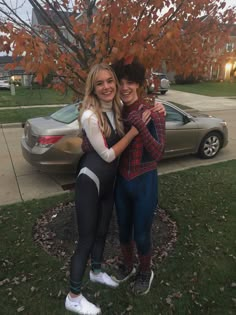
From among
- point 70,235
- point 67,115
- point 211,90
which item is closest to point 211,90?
point 211,90

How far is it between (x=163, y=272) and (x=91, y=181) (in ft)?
4.56

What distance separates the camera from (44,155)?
5.12m

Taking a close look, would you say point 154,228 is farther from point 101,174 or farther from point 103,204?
point 101,174

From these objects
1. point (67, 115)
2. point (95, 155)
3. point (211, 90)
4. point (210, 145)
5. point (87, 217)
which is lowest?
point (211, 90)

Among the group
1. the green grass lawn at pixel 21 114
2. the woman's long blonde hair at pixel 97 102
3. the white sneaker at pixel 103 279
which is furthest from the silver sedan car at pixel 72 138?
the green grass lawn at pixel 21 114

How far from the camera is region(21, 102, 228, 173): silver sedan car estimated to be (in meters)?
5.15

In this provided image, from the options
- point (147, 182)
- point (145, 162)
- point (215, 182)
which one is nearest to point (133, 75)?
point (145, 162)

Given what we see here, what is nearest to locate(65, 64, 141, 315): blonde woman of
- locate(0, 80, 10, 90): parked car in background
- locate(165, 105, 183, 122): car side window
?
locate(165, 105, 183, 122): car side window

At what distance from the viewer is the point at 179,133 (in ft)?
20.9

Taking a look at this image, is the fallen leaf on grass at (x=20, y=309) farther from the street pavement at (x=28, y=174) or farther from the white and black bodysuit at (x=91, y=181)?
the street pavement at (x=28, y=174)

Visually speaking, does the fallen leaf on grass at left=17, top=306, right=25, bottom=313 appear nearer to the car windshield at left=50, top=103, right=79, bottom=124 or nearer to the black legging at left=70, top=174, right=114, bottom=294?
the black legging at left=70, top=174, right=114, bottom=294

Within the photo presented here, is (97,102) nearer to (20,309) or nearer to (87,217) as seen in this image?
(87,217)

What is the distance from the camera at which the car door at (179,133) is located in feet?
20.6

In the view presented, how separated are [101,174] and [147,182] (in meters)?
0.38
